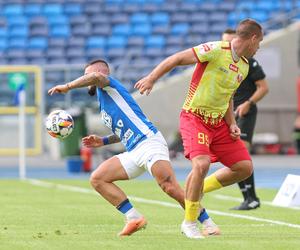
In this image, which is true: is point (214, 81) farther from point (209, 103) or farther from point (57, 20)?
point (57, 20)

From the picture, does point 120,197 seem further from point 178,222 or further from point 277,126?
point 277,126

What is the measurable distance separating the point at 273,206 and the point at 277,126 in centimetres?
1569

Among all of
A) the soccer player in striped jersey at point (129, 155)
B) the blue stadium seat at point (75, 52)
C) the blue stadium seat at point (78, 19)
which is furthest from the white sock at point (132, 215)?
the blue stadium seat at point (78, 19)

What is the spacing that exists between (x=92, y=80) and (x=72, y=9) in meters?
24.8

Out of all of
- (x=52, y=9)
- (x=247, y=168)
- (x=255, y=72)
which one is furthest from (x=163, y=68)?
(x=52, y=9)

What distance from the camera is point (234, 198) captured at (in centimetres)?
1580

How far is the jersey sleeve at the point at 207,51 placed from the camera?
362 inches

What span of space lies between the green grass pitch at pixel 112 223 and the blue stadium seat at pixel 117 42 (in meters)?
15.0

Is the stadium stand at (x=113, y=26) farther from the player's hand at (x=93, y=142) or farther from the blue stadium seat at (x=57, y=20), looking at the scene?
the player's hand at (x=93, y=142)

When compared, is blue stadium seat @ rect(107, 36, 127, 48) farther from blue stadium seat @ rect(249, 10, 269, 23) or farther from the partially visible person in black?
the partially visible person in black

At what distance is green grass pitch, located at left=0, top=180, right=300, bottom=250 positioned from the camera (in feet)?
28.2

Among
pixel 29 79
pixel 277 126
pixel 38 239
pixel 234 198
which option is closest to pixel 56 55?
pixel 29 79

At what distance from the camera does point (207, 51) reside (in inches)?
365

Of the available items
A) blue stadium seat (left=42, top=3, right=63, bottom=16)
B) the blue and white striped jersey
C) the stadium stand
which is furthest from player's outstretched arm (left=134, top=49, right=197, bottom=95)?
blue stadium seat (left=42, top=3, right=63, bottom=16)
